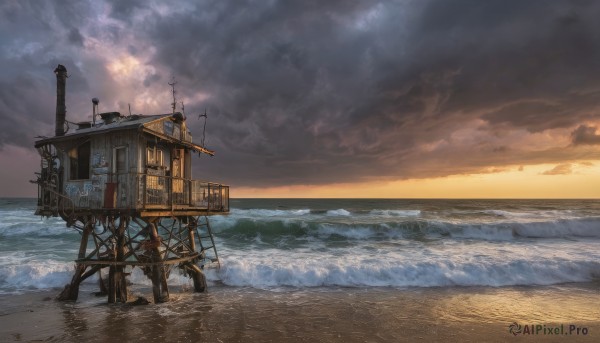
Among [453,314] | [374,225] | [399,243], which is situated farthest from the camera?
[374,225]

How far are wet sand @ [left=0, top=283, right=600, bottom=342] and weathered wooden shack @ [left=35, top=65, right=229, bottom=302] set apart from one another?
4.60 feet

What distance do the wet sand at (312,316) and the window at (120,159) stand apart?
482cm

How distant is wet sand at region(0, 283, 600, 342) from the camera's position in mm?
10211

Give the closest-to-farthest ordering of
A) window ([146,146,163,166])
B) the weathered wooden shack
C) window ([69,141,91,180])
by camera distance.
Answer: the weathered wooden shack
window ([146,146,163,166])
window ([69,141,91,180])

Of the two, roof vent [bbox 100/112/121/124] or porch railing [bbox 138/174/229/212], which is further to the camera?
roof vent [bbox 100/112/121/124]

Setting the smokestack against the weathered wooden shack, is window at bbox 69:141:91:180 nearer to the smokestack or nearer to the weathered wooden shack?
the weathered wooden shack

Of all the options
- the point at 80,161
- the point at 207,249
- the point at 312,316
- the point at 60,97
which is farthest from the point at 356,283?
the point at 60,97

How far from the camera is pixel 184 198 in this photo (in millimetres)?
14758

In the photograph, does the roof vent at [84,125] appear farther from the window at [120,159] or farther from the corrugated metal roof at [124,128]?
the window at [120,159]

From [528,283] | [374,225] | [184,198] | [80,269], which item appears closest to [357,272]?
[528,283]

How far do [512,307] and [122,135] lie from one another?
49.2 feet

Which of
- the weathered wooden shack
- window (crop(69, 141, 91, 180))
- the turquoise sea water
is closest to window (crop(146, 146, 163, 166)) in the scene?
the weathered wooden shack

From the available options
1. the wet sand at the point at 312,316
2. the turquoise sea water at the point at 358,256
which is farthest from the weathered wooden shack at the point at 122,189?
the turquoise sea water at the point at 358,256

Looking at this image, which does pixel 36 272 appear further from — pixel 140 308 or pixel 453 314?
pixel 453 314
